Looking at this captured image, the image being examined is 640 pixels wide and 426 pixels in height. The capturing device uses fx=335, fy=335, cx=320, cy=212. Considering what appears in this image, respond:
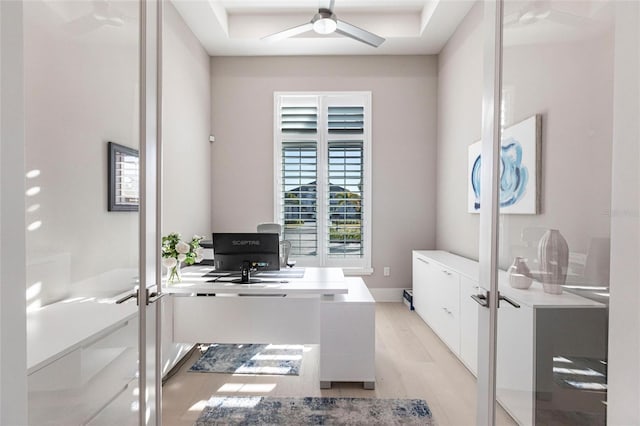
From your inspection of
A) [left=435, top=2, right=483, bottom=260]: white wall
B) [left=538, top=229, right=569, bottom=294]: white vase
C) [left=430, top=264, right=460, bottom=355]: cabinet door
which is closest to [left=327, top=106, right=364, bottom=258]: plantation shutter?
[left=435, top=2, right=483, bottom=260]: white wall

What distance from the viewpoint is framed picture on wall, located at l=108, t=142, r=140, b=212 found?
1.39 metres

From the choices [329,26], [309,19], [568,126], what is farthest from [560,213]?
[309,19]

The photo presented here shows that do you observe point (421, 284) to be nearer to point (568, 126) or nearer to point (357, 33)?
point (357, 33)

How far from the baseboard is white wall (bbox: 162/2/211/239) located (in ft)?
8.12

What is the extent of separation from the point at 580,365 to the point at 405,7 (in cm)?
412

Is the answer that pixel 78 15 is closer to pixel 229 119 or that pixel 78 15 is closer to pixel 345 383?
pixel 345 383

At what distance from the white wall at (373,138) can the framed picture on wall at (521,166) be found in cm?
310

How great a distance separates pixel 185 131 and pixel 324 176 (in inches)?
73.3

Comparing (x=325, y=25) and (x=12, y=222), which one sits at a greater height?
(x=325, y=25)

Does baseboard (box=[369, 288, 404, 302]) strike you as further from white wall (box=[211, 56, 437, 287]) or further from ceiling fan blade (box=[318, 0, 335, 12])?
ceiling fan blade (box=[318, 0, 335, 12])

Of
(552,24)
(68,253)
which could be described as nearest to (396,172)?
(552,24)

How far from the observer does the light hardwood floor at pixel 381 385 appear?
216cm

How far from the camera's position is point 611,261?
3.03ft

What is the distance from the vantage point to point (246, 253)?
273 cm
